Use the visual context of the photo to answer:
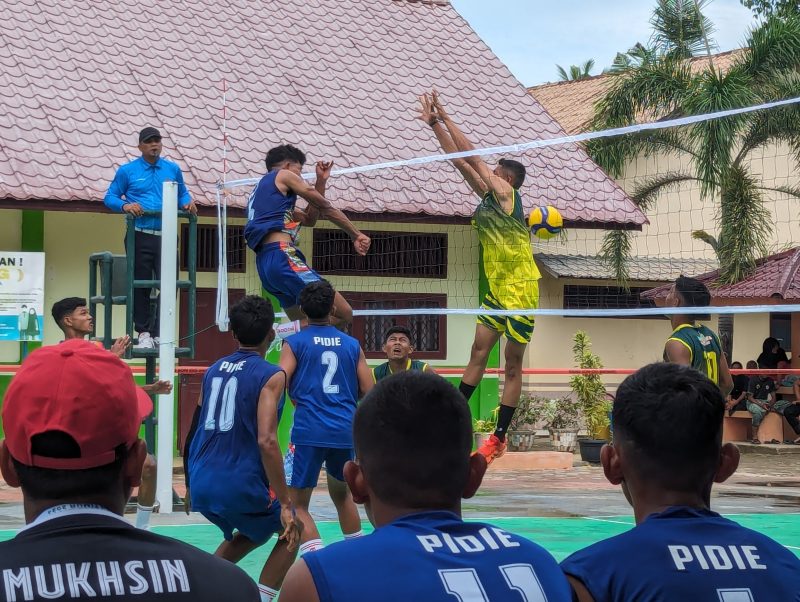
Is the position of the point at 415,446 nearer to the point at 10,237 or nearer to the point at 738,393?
the point at 10,237

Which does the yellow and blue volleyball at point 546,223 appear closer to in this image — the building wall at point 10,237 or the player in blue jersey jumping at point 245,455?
the player in blue jersey jumping at point 245,455

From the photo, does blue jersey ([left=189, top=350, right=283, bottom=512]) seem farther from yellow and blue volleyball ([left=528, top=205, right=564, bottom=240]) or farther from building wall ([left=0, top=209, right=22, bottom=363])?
building wall ([left=0, top=209, right=22, bottom=363])

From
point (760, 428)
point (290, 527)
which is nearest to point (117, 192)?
point (290, 527)

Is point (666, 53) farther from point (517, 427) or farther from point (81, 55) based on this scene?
point (81, 55)

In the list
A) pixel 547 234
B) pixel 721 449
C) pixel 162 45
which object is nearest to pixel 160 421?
pixel 547 234

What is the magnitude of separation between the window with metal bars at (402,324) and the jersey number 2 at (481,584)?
1584 centimetres

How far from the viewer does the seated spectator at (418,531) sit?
9.15 ft

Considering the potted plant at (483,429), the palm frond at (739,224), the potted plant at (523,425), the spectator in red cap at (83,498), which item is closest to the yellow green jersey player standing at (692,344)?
the spectator in red cap at (83,498)

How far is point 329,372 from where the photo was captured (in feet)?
26.0

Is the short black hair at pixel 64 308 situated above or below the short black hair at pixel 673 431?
above

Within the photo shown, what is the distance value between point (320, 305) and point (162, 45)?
1325cm

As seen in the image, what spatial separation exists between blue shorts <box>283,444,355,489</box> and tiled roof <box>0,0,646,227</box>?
9080mm

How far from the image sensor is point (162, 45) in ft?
66.2

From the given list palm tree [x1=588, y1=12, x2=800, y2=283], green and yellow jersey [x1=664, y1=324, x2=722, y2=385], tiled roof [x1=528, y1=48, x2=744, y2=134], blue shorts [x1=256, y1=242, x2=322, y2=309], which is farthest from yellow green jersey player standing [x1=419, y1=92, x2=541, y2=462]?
tiled roof [x1=528, y1=48, x2=744, y2=134]
